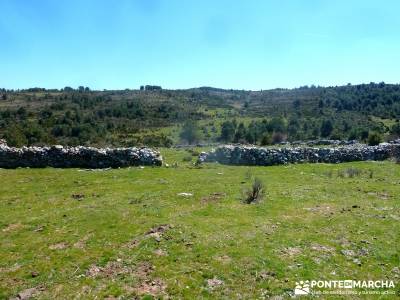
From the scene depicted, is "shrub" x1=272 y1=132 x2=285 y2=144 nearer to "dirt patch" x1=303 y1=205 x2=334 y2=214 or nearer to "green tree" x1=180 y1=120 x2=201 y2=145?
"green tree" x1=180 y1=120 x2=201 y2=145

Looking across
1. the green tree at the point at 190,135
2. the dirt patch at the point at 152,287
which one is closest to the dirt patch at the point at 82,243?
the dirt patch at the point at 152,287

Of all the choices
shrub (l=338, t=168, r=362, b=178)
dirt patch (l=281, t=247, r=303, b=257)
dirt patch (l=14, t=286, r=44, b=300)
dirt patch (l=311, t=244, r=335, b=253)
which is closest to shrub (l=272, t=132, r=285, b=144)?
shrub (l=338, t=168, r=362, b=178)

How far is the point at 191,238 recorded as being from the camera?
43.1 ft

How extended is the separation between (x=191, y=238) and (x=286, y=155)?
62.9 feet

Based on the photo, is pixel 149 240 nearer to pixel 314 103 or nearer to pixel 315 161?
pixel 315 161

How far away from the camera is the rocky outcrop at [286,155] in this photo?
3044 centimetres

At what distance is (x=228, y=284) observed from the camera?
10453 mm

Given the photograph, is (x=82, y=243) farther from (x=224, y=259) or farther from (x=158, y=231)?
(x=224, y=259)

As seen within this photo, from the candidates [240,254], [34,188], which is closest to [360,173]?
[240,254]

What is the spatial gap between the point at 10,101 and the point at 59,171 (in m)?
81.3

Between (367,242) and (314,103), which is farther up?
(314,103)

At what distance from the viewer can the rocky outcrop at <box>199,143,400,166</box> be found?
30.4 m

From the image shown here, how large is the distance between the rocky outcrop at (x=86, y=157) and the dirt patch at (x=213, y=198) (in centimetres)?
1029

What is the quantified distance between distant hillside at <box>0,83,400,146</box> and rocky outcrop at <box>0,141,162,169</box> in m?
13.7
